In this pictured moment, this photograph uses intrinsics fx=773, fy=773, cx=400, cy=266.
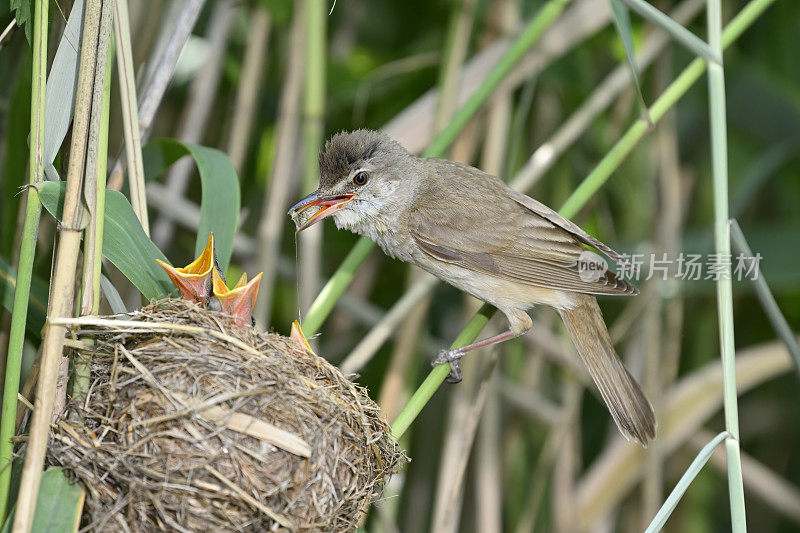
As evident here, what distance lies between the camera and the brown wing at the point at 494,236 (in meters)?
2.75

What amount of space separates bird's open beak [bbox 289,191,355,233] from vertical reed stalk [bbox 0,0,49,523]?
3.06 ft

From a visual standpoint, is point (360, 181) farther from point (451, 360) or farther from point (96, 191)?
point (96, 191)

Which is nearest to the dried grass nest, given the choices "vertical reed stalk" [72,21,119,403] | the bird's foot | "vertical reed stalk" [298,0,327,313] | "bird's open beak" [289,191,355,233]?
"vertical reed stalk" [72,21,119,403]

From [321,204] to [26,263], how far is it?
1.18 meters

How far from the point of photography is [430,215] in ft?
9.18

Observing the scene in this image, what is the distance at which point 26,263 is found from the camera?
1481 mm

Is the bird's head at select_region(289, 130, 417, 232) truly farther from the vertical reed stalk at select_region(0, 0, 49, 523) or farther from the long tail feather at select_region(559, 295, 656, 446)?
the vertical reed stalk at select_region(0, 0, 49, 523)

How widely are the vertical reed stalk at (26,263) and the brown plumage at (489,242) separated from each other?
1.20 meters

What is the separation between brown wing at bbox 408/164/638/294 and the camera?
9.01 feet

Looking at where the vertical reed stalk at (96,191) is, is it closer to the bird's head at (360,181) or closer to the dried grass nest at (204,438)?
the dried grass nest at (204,438)

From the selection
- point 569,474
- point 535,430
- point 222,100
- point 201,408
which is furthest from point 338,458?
point 222,100

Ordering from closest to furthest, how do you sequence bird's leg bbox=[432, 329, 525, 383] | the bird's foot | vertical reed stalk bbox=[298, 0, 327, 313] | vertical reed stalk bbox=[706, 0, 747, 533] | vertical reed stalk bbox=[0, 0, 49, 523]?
1. vertical reed stalk bbox=[0, 0, 49, 523]
2. vertical reed stalk bbox=[706, 0, 747, 533]
3. the bird's foot
4. bird's leg bbox=[432, 329, 525, 383]
5. vertical reed stalk bbox=[298, 0, 327, 313]

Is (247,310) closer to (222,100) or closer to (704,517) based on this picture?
(222,100)

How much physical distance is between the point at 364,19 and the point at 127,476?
301 centimetres
